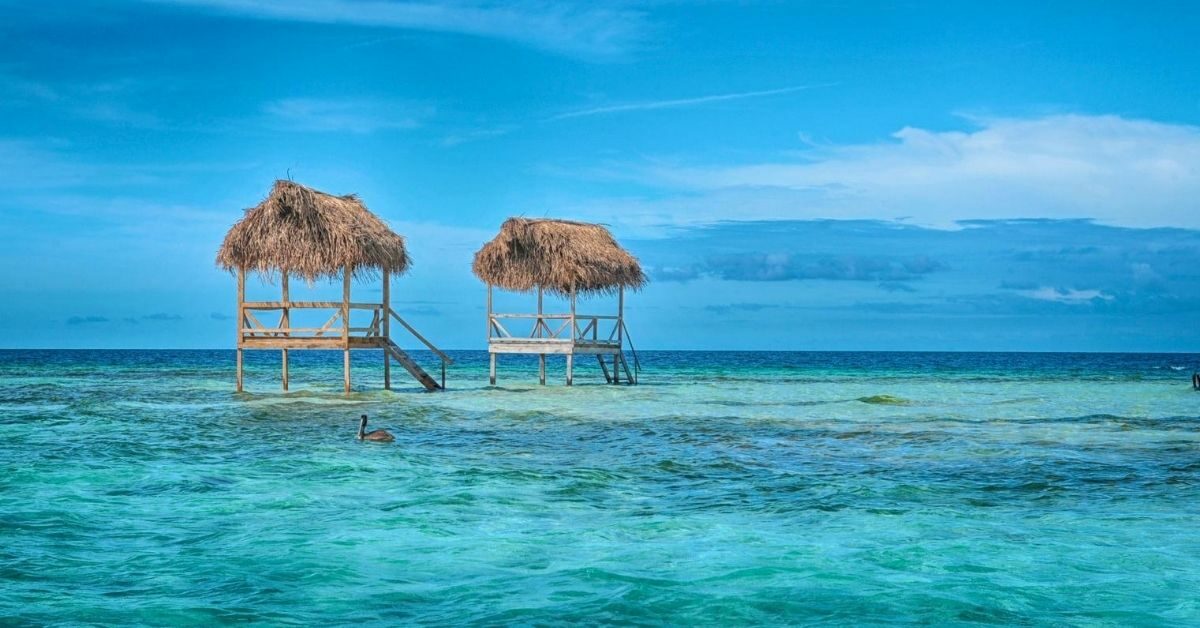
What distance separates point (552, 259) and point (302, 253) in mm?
7558

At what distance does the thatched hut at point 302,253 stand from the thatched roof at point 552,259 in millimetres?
5342

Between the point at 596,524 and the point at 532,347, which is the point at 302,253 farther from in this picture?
the point at 596,524

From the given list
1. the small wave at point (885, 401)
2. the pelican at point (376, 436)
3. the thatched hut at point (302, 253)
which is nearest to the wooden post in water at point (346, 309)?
the thatched hut at point (302, 253)

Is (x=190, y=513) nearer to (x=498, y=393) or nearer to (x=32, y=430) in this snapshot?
(x=32, y=430)

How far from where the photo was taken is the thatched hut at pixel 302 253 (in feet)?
72.5

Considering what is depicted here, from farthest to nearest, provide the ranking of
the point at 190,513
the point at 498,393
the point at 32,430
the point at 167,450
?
the point at 498,393 < the point at 32,430 < the point at 167,450 < the point at 190,513

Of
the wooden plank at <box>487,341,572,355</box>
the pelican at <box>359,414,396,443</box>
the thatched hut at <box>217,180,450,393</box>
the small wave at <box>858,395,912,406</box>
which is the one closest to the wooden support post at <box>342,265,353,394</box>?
the thatched hut at <box>217,180,450,393</box>

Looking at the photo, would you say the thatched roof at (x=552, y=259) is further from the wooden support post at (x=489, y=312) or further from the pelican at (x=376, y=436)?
the pelican at (x=376, y=436)

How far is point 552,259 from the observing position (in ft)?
91.1

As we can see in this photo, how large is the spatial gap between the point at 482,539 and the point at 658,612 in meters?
2.21

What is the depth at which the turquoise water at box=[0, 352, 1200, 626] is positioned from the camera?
6.24 metres

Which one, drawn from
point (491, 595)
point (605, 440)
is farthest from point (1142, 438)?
point (491, 595)

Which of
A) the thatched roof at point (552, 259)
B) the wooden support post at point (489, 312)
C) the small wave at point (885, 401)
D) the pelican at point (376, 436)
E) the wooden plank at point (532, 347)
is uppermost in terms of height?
the thatched roof at point (552, 259)

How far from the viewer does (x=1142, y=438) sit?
15664mm
